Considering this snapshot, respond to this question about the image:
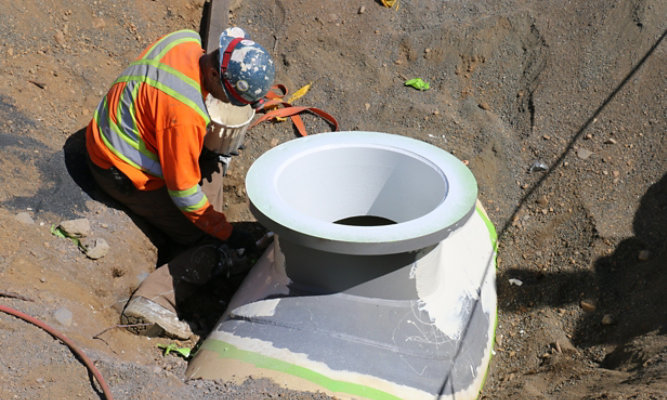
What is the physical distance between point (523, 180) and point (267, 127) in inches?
79.4

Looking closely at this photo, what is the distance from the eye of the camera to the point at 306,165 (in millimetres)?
3859

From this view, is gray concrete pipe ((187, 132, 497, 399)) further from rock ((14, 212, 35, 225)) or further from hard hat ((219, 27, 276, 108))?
rock ((14, 212, 35, 225))

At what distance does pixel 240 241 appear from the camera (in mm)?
4266

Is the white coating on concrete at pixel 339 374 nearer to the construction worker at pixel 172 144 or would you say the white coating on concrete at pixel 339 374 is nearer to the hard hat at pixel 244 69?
the construction worker at pixel 172 144

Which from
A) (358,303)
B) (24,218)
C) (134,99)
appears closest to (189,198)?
(134,99)

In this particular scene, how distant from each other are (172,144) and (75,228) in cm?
85

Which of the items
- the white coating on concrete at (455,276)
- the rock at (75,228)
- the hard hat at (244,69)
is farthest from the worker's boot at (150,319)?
the white coating on concrete at (455,276)

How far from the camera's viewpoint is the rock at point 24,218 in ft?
12.6

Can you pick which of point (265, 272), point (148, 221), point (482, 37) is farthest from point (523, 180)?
point (148, 221)

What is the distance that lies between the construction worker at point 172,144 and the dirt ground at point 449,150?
0.19 m

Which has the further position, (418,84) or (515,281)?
(418,84)

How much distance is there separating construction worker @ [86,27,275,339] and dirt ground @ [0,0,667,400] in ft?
0.63

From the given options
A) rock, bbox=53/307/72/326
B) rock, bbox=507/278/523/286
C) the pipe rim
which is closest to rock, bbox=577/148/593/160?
rock, bbox=507/278/523/286

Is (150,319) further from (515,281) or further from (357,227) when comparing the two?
(515,281)
